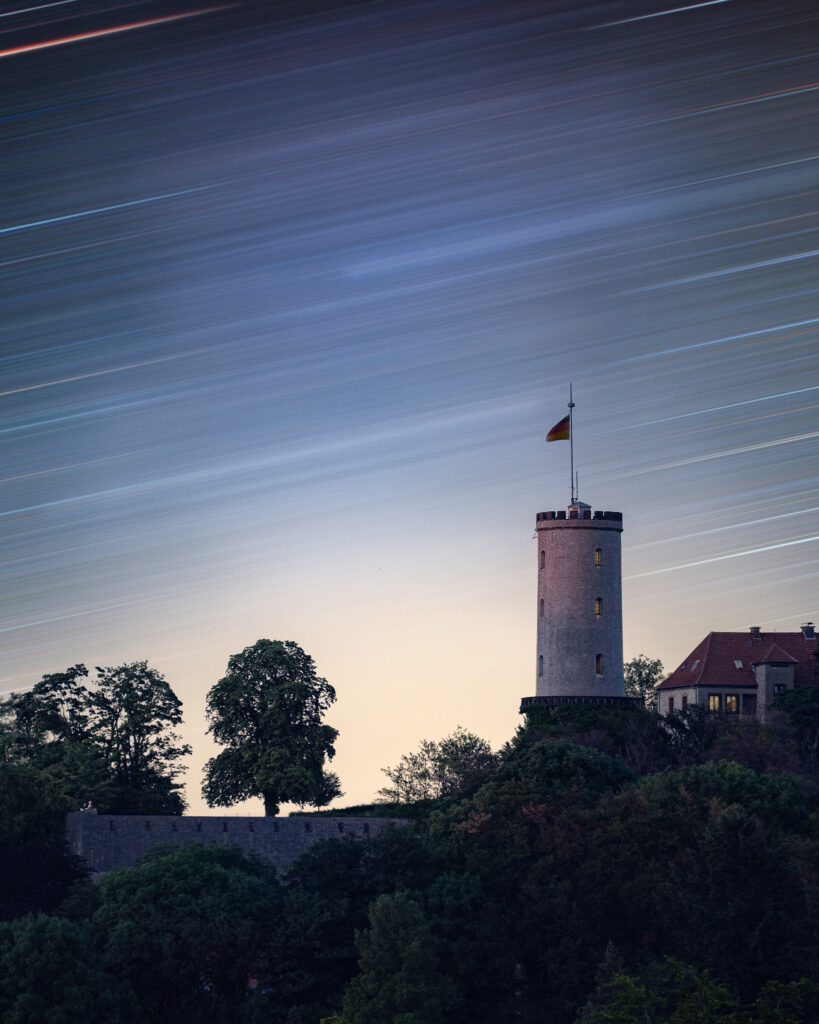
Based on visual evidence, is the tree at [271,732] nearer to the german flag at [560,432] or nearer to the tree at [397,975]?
→ the german flag at [560,432]

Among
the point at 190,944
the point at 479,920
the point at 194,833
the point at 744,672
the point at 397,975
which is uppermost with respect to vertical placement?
the point at 744,672

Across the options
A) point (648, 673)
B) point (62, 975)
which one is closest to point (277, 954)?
point (62, 975)

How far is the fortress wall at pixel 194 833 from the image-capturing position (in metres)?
86.0

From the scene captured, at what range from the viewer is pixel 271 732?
309ft

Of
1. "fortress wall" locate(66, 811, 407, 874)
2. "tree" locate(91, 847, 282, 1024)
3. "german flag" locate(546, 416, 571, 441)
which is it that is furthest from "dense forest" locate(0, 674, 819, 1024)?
"german flag" locate(546, 416, 571, 441)

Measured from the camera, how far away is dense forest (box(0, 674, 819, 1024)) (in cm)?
6469

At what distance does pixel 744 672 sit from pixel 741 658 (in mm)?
1133

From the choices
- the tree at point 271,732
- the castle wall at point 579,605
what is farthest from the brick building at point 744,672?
the tree at point 271,732

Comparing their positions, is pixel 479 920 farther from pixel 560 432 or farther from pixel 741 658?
pixel 741 658

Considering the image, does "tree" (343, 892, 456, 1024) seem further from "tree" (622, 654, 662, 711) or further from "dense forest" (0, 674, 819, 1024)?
"tree" (622, 654, 662, 711)

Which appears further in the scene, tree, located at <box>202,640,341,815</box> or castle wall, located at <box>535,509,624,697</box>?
castle wall, located at <box>535,509,624,697</box>

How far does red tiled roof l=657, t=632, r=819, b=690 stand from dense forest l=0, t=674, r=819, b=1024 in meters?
31.2

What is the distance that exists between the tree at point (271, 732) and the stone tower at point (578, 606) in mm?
13487

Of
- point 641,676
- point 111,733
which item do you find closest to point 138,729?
point 111,733
